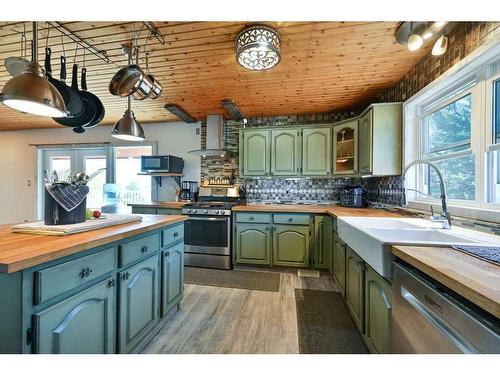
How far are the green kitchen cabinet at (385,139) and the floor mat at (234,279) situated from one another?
1701 mm

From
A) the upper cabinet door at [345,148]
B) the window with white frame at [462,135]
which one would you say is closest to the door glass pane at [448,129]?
the window with white frame at [462,135]

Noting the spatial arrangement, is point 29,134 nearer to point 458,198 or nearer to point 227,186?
point 227,186

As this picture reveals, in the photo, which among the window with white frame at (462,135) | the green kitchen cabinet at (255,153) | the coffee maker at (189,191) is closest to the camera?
the window with white frame at (462,135)

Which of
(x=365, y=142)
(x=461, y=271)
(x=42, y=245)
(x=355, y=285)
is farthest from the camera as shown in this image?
(x=365, y=142)

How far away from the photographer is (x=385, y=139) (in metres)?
2.35

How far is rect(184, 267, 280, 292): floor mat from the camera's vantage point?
2527 millimetres

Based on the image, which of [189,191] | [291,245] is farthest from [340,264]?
[189,191]

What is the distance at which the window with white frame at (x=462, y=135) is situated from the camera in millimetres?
1352

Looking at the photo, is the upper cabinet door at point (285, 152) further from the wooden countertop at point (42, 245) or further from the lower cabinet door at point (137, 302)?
the wooden countertop at point (42, 245)

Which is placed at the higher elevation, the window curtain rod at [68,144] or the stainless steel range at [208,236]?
the window curtain rod at [68,144]

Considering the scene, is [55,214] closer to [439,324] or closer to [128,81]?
[128,81]

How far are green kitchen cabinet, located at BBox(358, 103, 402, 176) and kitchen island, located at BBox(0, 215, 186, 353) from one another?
2196 millimetres

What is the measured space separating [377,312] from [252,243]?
1843 millimetres

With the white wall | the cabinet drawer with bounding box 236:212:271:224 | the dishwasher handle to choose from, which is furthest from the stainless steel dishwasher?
the white wall
